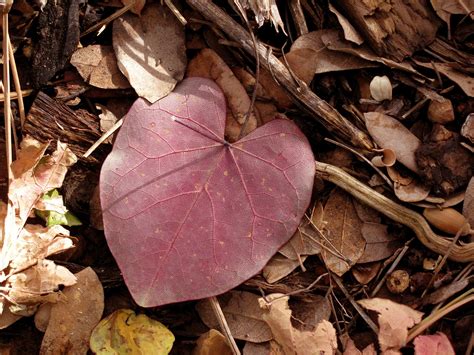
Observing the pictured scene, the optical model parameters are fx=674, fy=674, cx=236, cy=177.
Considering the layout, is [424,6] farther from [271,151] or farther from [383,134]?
[271,151]

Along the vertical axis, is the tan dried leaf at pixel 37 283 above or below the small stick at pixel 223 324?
above

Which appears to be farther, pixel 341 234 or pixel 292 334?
pixel 341 234

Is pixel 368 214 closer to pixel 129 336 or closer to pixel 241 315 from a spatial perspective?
pixel 241 315

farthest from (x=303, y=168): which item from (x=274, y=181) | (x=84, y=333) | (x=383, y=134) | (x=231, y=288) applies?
(x=84, y=333)

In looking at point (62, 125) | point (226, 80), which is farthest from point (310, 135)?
point (62, 125)

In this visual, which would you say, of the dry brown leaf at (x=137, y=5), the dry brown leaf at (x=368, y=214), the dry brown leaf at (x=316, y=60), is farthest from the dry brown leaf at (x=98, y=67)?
the dry brown leaf at (x=368, y=214)

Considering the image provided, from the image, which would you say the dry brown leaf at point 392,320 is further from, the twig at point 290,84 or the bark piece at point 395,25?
the bark piece at point 395,25
